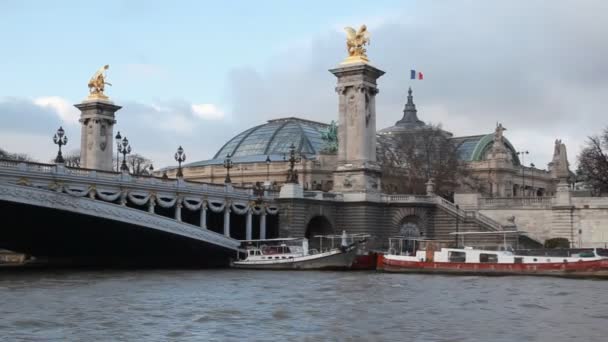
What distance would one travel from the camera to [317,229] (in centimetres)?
6341

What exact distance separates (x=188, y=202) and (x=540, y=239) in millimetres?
23938

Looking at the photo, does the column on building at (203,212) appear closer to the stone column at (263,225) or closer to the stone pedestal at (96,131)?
the stone column at (263,225)

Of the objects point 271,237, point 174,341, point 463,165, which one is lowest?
point 174,341

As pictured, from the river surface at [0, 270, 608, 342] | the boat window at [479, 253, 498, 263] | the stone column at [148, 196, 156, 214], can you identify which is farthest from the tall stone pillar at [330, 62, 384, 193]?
the river surface at [0, 270, 608, 342]

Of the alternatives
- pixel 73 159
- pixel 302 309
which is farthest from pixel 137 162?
pixel 302 309

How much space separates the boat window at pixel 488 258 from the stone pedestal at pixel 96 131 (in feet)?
111

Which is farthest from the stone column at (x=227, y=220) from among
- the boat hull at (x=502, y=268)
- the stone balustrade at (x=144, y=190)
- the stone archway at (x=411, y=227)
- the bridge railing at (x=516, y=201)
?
the bridge railing at (x=516, y=201)

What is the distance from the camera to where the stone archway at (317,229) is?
203 feet

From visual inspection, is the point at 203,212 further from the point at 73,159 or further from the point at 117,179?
the point at 73,159

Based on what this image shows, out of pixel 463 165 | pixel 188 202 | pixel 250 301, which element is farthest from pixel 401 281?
pixel 463 165

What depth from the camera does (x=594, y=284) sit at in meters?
40.6

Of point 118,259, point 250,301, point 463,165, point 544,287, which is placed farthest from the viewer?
point 463,165

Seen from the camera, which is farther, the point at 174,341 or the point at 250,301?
the point at 250,301

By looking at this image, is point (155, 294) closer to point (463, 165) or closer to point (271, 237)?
point (271, 237)
